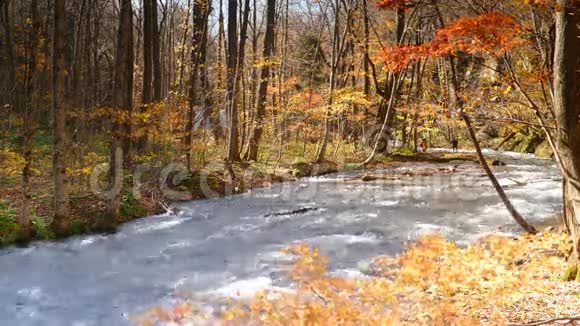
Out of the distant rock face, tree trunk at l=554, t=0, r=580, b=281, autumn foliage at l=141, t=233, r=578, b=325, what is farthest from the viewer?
the distant rock face

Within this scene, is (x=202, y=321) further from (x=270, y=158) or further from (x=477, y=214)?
(x=270, y=158)

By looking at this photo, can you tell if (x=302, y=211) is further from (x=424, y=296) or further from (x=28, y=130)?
(x=424, y=296)

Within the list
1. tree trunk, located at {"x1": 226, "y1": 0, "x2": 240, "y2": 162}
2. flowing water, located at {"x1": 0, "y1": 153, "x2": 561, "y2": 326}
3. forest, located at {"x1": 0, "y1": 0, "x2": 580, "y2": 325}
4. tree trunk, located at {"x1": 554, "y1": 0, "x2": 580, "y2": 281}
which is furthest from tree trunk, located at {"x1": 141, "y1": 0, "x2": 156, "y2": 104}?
tree trunk, located at {"x1": 554, "y1": 0, "x2": 580, "y2": 281}

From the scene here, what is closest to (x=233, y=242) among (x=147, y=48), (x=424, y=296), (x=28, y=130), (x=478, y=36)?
(x=28, y=130)

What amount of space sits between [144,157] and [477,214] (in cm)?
845

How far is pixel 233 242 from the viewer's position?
816 cm

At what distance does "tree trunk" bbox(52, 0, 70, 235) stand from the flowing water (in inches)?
24.5

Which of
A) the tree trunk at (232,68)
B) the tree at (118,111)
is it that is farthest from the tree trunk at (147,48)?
the tree at (118,111)

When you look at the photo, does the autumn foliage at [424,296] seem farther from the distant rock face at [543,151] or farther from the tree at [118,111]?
the distant rock face at [543,151]

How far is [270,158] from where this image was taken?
17.4 m

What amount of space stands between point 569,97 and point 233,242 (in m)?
5.85

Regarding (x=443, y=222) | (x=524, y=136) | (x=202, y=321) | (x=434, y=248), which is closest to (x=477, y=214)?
(x=443, y=222)

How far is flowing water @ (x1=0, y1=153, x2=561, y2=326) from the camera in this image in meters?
5.74

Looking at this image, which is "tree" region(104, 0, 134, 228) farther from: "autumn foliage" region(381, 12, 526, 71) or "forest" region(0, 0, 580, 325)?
"autumn foliage" region(381, 12, 526, 71)
